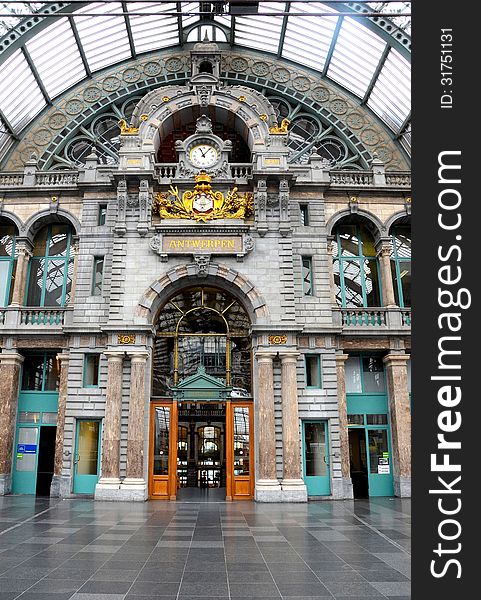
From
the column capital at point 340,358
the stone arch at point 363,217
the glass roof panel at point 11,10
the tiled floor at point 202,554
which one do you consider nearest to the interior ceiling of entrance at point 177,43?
the glass roof panel at point 11,10

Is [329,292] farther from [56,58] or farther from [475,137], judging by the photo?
[56,58]

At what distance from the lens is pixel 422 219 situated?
5879 mm

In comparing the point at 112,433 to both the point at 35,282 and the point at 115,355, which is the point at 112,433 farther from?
the point at 35,282

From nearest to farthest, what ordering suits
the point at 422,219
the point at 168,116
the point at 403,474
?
the point at 422,219 < the point at 403,474 < the point at 168,116

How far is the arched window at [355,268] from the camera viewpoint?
23.2 meters

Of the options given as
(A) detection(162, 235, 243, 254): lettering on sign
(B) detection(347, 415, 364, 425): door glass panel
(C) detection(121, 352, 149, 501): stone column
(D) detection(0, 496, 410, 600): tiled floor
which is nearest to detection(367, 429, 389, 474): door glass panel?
(B) detection(347, 415, 364, 425): door glass panel

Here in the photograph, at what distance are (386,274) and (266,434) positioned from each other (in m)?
9.16

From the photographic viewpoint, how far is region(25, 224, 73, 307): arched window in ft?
76.5

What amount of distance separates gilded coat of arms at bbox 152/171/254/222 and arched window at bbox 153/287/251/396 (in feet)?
10.6

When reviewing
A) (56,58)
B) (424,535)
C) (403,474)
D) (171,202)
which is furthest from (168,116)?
(424,535)

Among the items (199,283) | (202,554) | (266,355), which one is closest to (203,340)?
(199,283)

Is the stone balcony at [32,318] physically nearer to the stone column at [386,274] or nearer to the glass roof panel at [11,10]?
the glass roof panel at [11,10]

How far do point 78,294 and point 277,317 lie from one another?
844 cm

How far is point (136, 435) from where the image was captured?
19016 millimetres
